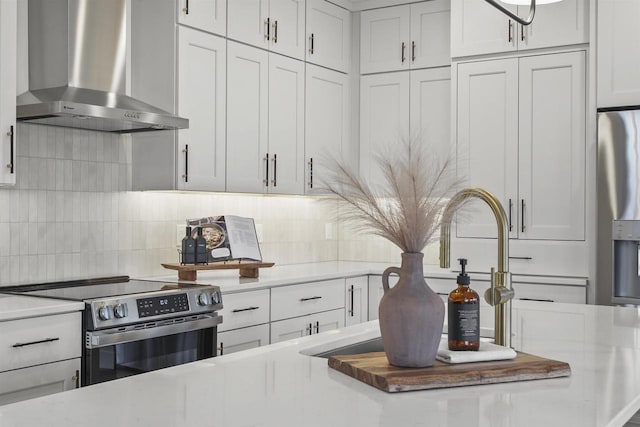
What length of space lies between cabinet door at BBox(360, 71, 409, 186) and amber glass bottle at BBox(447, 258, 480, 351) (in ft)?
10.7

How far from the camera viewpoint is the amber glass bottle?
1777mm

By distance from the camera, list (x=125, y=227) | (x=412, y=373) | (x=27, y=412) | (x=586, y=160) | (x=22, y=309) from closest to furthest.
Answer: (x=27, y=412) → (x=412, y=373) → (x=22, y=309) → (x=125, y=227) → (x=586, y=160)

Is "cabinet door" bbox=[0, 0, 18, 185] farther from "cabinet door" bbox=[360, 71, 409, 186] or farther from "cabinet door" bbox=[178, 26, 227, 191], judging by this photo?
"cabinet door" bbox=[360, 71, 409, 186]

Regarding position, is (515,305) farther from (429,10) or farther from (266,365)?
(429,10)

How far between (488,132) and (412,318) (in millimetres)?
3090

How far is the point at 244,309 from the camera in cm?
372

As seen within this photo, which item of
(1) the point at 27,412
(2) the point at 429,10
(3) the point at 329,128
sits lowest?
(1) the point at 27,412

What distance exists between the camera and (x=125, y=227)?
3939mm

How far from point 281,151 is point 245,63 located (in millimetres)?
599

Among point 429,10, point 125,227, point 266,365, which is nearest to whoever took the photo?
point 266,365

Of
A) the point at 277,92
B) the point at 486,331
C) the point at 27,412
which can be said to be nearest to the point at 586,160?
the point at 277,92

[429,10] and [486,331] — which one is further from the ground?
[429,10]

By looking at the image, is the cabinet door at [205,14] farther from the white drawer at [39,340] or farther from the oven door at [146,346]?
the white drawer at [39,340]

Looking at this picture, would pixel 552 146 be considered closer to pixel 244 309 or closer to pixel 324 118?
pixel 324 118
